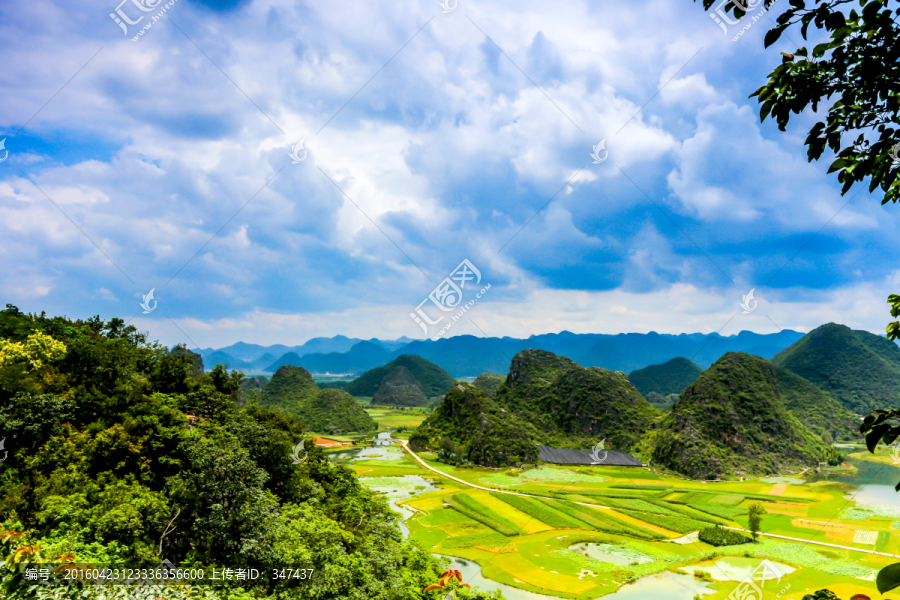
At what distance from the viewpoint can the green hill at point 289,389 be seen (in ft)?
403

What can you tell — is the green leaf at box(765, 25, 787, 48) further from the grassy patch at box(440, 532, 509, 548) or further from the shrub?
the shrub

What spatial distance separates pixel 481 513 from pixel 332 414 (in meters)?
75.1

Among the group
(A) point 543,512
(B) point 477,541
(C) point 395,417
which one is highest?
(C) point 395,417

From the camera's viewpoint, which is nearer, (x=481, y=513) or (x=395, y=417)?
(x=481, y=513)

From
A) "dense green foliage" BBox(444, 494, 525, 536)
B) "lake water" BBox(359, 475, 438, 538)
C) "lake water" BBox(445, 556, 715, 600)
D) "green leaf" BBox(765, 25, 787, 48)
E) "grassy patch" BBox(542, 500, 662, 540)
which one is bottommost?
"lake water" BBox(445, 556, 715, 600)

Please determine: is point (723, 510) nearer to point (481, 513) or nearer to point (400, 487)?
point (481, 513)

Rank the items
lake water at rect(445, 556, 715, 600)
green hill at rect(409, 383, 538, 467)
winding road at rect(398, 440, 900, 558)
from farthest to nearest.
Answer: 1. green hill at rect(409, 383, 538, 467)
2. winding road at rect(398, 440, 900, 558)
3. lake water at rect(445, 556, 715, 600)

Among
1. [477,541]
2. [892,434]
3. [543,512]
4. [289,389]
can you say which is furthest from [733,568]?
[289,389]

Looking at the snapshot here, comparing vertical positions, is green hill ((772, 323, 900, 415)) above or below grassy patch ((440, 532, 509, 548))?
above

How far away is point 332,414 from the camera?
111 meters

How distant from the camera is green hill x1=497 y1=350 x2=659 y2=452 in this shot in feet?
285

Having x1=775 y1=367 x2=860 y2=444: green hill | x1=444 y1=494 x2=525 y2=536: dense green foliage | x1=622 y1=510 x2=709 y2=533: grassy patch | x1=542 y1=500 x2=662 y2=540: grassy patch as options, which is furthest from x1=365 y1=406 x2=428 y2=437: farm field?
x1=775 y1=367 x2=860 y2=444: green hill

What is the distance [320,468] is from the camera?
27016 mm

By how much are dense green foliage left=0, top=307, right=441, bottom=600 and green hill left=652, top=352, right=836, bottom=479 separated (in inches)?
2483
